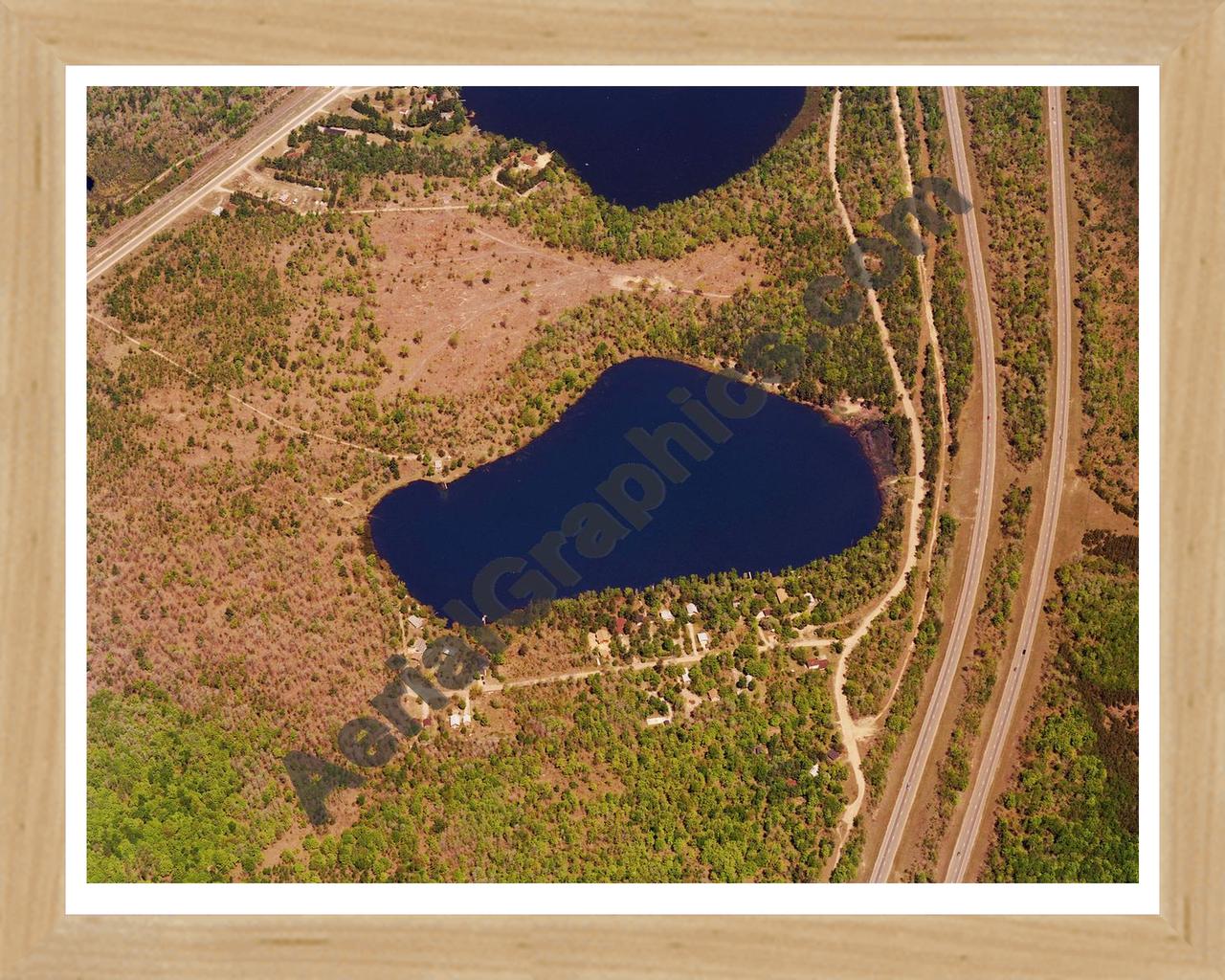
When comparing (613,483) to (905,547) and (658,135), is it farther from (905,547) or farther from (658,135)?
(658,135)

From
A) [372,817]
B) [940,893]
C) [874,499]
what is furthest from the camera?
[874,499]
